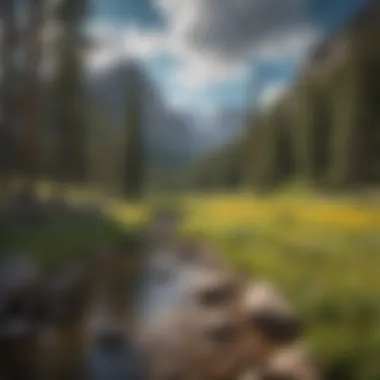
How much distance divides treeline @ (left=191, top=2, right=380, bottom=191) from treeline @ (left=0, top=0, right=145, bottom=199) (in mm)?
197

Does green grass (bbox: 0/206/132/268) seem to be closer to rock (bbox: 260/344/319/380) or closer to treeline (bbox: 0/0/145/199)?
treeline (bbox: 0/0/145/199)

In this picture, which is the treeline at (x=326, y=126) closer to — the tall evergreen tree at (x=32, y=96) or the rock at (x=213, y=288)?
the rock at (x=213, y=288)

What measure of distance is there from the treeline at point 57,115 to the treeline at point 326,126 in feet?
0.65

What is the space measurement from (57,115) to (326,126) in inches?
23.5

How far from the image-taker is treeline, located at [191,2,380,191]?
4.73 ft

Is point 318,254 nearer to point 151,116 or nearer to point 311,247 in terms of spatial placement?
point 311,247

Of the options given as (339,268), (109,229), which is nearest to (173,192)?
(109,229)

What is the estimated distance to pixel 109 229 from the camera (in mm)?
1554

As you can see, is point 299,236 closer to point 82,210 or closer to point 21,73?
point 82,210

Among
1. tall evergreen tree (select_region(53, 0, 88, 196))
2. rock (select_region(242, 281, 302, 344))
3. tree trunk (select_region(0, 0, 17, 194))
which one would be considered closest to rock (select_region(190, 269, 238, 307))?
rock (select_region(242, 281, 302, 344))

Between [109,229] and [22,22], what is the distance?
0.52m

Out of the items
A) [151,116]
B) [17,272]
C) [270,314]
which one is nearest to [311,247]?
[270,314]

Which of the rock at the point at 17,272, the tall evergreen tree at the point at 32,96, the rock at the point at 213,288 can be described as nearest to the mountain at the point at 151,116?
the tall evergreen tree at the point at 32,96

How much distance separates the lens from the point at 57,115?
5.11ft
